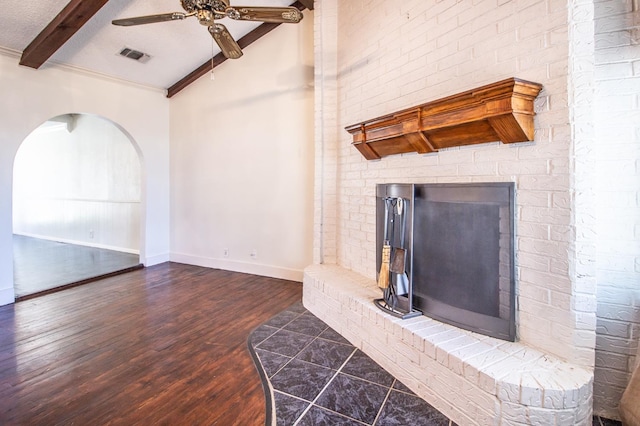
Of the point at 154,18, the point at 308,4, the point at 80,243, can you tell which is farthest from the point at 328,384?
the point at 80,243

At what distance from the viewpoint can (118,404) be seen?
191cm

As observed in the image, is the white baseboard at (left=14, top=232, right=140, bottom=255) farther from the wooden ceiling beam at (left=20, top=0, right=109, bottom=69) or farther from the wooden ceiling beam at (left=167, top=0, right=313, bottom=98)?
the wooden ceiling beam at (left=20, top=0, right=109, bottom=69)

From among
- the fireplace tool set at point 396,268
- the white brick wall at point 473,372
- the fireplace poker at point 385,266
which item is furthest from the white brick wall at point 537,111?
the fireplace poker at point 385,266

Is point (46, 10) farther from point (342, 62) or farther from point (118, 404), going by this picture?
point (118, 404)

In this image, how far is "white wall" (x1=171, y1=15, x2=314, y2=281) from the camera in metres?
4.20

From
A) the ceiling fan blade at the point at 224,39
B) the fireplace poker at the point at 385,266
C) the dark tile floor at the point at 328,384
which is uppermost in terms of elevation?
the ceiling fan blade at the point at 224,39

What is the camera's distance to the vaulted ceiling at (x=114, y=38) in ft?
10.3

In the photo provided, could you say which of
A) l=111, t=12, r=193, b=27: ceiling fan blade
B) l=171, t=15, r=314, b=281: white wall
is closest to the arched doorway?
l=171, t=15, r=314, b=281: white wall

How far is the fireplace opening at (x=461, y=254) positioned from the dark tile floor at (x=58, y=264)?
4437 millimetres

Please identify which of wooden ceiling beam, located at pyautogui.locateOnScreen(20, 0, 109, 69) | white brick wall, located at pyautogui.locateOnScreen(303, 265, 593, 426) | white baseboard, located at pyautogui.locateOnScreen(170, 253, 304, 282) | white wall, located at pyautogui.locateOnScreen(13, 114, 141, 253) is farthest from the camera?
white wall, located at pyautogui.locateOnScreen(13, 114, 141, 253)

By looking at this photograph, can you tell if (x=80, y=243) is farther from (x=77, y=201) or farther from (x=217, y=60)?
(x=217, y=60)

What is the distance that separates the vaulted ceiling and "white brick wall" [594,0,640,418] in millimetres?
3188

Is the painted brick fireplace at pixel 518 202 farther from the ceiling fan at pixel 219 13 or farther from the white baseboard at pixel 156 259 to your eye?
the white baseboard at pixel 156 259

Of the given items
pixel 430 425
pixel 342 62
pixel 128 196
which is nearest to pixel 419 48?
pixel 342 62
